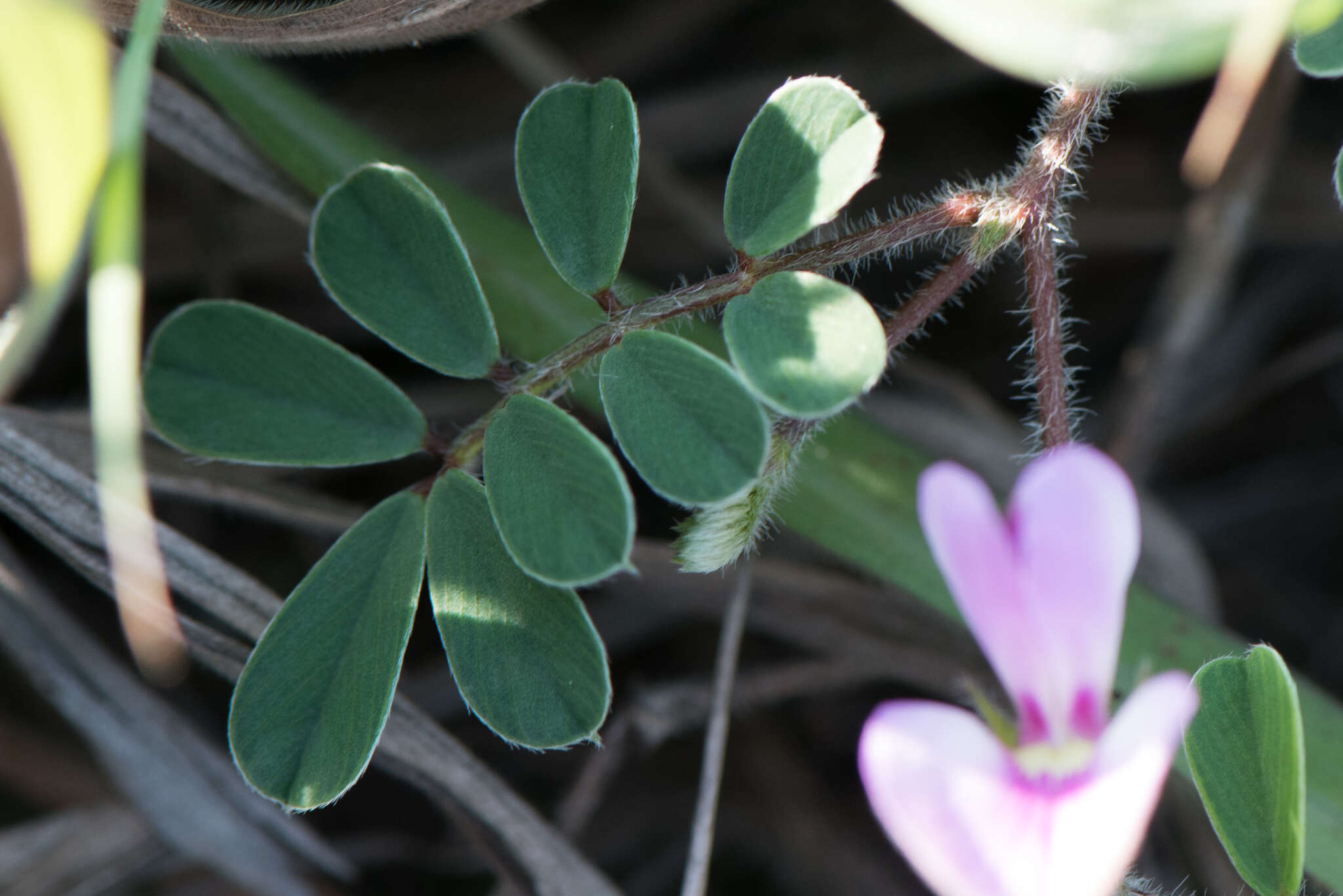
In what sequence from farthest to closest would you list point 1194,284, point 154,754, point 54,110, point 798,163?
point 1194,284 < point 154,754 < point 798,163 < point 54,110

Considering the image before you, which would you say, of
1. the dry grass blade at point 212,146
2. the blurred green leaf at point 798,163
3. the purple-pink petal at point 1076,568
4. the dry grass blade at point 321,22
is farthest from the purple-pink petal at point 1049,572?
the dry grass blade at point 212,146

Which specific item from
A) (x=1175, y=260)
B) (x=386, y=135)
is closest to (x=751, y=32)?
(x=386, y=135)

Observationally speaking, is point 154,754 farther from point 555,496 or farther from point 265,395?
point 555,496

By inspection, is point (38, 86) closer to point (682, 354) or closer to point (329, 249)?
point (329, 249)

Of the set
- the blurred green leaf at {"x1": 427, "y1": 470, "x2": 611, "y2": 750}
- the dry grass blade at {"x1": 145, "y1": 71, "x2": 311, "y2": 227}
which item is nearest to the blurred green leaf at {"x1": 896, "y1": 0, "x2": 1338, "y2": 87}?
the blurred green leaf at {"x1": 427, "y1": 470, "x2": 611, "y2": 750}

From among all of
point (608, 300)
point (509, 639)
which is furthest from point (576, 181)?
point (509, 639)

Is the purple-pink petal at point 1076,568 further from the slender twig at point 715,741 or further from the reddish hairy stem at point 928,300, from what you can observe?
the slender twig at point 715,741
